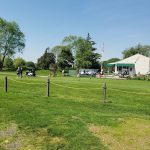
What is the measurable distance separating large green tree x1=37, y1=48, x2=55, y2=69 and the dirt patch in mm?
102221

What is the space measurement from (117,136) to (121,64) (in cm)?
7979

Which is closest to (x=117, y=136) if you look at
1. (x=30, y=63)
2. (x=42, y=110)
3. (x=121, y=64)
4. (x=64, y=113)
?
(x=64, y=113)

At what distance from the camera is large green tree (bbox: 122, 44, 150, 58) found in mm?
143500

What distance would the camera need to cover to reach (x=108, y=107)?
18.0 m

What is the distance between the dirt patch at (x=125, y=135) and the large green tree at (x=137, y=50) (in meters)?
132

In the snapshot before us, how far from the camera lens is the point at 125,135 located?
11102 millimetres

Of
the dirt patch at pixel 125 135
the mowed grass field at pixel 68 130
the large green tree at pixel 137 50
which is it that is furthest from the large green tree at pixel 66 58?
the dirt patch at pixel 125 135

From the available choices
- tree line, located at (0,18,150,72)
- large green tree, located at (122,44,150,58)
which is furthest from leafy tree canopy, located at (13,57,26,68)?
large green tree, located at (122,44,150,58)

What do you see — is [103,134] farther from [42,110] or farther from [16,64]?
[16,64]

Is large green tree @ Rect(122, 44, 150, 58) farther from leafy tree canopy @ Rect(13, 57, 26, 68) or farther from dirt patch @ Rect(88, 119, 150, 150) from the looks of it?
dirt patch @ Rect(88, 119, 150, 150)

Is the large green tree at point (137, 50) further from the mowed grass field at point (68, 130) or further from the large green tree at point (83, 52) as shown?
the mowed grass field at point (68, 130)

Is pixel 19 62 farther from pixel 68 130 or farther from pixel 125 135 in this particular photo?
pixel 125 135

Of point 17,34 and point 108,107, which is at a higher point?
point 17,34

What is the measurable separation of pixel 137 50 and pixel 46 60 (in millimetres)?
44797
